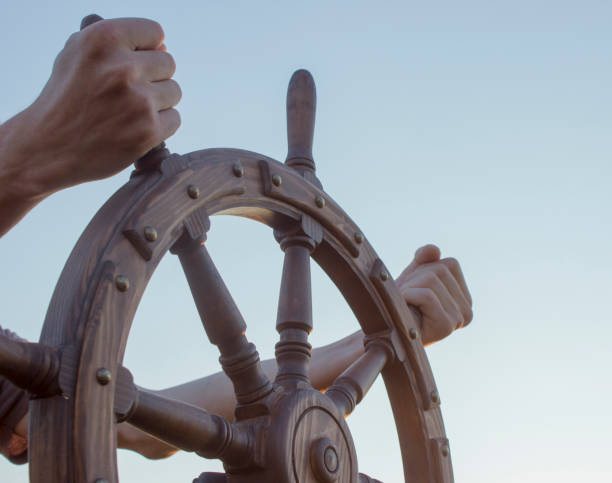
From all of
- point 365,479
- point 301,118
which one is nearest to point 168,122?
point 301,118

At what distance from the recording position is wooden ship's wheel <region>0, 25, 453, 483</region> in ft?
2.47

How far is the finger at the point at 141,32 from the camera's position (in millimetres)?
837

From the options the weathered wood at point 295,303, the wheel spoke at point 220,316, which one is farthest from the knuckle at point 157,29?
the weathered wood at point 295,303

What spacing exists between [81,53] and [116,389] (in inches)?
13.3

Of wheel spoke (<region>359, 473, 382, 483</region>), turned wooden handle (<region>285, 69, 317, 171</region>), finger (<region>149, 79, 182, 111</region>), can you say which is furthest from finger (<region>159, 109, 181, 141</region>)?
wheel spoke (<region>359, 473, 382, 483</region>)

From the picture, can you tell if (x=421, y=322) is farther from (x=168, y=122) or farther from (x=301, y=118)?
(x=168, y=122)

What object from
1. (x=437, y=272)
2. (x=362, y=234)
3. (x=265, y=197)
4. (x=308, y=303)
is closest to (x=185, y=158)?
(x=265, y=197)

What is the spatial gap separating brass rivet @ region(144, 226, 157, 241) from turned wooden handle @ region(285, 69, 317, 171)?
0.41 meters

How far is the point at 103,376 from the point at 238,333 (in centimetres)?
25

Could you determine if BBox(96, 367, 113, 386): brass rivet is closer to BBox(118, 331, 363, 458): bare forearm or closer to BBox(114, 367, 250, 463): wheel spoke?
BBox(114, 367, 250, 463): wheel spoke

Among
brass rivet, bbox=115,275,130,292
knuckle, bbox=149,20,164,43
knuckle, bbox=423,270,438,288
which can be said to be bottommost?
brass rivet, bbox=115,275,130,292

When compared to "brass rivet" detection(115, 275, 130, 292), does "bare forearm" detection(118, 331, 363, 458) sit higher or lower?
higher

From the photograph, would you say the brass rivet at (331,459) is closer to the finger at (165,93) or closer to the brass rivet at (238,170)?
the brass rivet at (238,170)

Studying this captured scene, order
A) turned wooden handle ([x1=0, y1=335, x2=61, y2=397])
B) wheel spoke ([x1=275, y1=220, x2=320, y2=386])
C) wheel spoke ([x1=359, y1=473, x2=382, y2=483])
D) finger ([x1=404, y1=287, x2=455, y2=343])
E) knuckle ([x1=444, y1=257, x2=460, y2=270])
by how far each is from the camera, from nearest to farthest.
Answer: turned wooden handle ([x1=0, y1=335, x2=61, y2=397]) → wheel spoke ([x1=275, y1=220, x2=320, y2=386]) → wheel spoke ([x1=359, y1=473, x2=382, y2=483]) → finger ([x1=404, y1=287, x2=455, y2=343]) → knuckle ([x1=444, y1=257, x2=460, y2=270])
